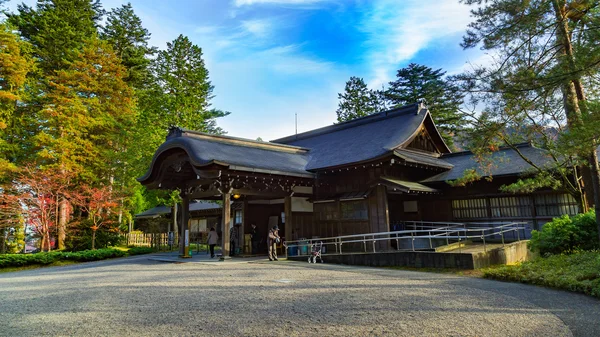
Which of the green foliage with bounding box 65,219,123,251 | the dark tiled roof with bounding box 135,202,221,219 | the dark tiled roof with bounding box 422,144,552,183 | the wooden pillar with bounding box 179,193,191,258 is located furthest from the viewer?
the dark tiled roof with bounding box 135,202,221,219

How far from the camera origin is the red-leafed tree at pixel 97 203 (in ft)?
63.8

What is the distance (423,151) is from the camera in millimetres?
16750

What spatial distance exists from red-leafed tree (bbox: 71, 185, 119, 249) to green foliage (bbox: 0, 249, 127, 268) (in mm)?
2373

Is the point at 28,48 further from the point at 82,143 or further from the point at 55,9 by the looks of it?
the point at 82,143

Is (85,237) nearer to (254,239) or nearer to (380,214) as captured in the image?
(254,239)

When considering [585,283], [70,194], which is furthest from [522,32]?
[70,194]

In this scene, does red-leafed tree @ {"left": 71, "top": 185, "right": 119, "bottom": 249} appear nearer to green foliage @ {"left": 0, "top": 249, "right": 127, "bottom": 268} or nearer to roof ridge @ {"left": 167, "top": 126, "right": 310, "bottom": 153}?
green foliage @ {"left": 0, "top": 249, "right": 127, "bottom": 268}

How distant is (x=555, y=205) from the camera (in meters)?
13.2

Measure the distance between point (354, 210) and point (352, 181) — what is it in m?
1.27

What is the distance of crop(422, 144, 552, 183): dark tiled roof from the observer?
13.5 m

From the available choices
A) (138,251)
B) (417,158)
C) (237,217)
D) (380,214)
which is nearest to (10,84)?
(138,251)

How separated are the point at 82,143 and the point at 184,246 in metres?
11.1

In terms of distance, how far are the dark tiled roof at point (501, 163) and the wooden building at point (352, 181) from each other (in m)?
0.04

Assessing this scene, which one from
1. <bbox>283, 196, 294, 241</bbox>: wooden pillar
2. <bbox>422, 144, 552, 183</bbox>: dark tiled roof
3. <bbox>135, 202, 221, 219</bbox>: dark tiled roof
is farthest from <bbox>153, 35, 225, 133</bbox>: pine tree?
<bbox>422, 144, 552, 183</bbox>: dark tiled roof
